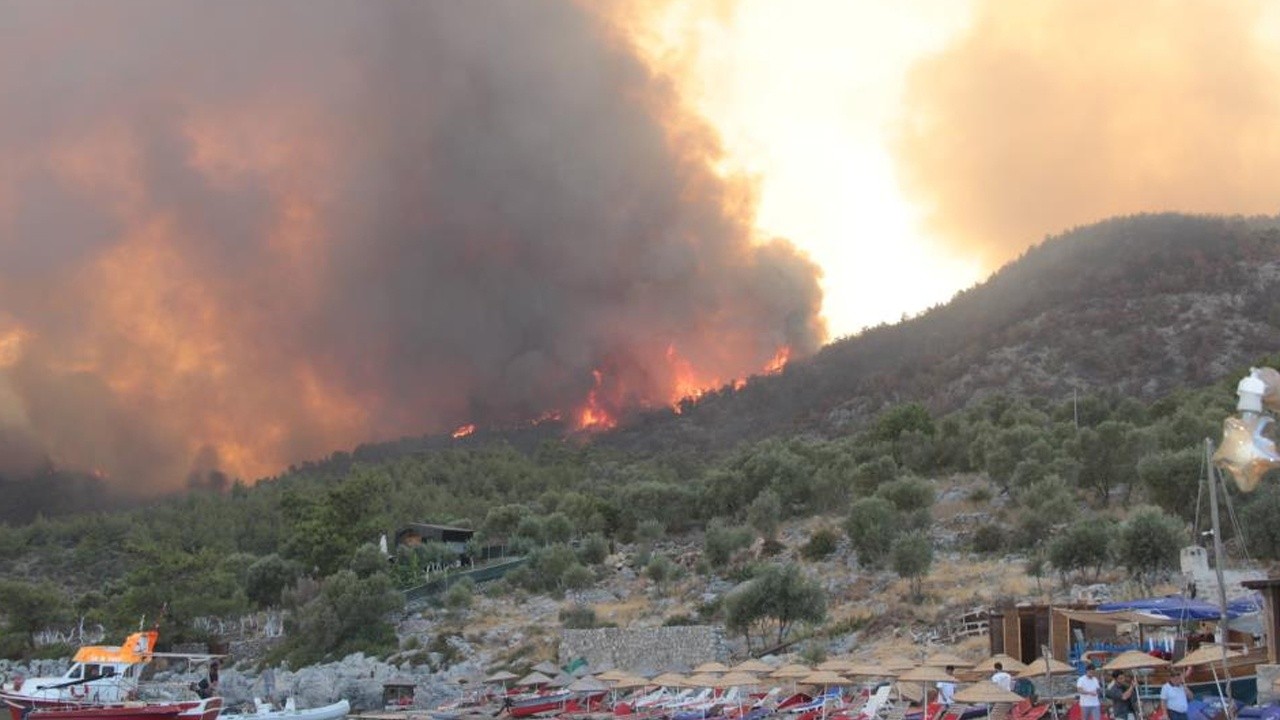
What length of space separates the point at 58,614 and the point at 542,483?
4524 centimetres

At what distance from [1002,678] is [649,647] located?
62.6 ft

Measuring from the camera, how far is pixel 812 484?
6712 centimetres

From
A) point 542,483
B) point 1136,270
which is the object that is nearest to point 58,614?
point 542,483

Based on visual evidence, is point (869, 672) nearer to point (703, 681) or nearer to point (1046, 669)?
point (703, 681)

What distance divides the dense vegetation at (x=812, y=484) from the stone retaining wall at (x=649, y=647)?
1525 mm

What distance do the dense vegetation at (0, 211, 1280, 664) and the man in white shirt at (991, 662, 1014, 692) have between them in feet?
43.2

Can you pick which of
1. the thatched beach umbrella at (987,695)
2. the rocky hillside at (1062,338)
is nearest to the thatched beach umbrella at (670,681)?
the thatched beach umbrella at (987,695)

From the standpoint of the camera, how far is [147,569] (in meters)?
60.2

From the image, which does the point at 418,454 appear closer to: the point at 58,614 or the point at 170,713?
the point at 58,614

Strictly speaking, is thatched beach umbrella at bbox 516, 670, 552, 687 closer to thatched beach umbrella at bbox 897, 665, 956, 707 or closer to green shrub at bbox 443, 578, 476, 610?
thatched beach umbrella at bbox 897, 665, 956, 707

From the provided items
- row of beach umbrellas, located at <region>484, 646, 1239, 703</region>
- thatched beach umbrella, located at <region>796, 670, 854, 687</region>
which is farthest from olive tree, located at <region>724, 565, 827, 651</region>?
thatched beach umbrella, located at <region>796, 670, 854, 687</region>

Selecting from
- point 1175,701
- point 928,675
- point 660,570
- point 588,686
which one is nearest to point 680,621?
point 660,570

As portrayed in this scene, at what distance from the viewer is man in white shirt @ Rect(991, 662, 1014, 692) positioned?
80.5 ft

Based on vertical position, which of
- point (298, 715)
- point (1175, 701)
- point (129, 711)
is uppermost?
point (1175, 701)
